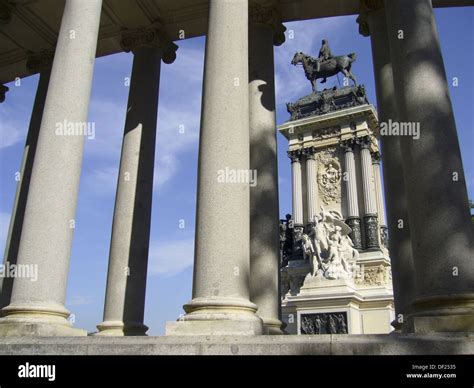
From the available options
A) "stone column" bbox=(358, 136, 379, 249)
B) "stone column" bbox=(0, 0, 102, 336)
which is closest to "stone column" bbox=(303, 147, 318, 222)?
"stone column" bbox=(358, 136, 379, 249)

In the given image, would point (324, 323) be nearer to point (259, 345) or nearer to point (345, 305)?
point (345, 305)

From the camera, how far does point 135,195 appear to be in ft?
127

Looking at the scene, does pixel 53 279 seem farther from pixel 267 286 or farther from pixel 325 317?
pixel 325 317

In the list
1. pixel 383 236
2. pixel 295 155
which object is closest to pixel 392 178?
pixel 383 236

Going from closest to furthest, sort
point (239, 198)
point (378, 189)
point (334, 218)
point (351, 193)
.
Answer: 1. point (239, 198)
2. point (334, 218)
3. point (351, 193)
4. point (378, 189)

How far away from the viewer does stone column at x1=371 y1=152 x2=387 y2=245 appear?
72.6 m

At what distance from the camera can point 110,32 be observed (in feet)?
150

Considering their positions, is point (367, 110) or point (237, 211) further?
point (367, 110)

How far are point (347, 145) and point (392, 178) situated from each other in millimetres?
42890

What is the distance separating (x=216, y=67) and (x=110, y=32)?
23.8 m

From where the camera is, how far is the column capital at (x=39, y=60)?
4653 cm

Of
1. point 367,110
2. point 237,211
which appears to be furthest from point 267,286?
point 367,110
